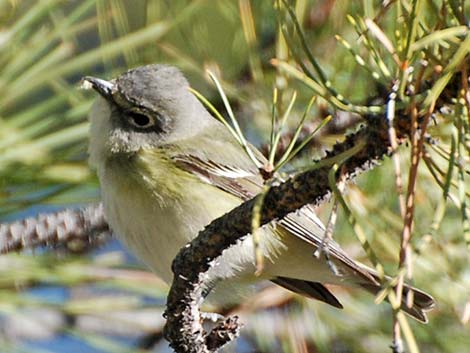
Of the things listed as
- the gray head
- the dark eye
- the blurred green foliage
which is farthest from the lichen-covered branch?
the dark eye

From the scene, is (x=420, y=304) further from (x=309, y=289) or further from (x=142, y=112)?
(x=142, y=112)

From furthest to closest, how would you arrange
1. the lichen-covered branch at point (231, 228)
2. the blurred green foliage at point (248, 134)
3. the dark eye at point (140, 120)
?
1. the dark eye at point (140, 120)
2. the blurred green foliage at point (248, 134)
3. the lichen-covered branch at point (231, 228)

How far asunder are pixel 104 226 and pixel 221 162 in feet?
1.38

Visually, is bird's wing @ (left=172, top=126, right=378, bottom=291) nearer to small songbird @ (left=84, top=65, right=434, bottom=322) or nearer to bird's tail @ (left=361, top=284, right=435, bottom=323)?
small songbird @ (left=84, top=65, right=434, bottom=322)

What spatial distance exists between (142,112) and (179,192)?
37 centimetres

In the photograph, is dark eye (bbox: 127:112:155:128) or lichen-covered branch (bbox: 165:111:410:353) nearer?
lichen-covered branch (bbox: 165:111:410:353)

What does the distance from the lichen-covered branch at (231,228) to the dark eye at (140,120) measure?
911 mm

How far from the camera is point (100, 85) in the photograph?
2352 millimetres

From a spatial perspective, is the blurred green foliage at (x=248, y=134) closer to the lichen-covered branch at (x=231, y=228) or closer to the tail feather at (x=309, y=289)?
the tail feather at (x=309, y=289)

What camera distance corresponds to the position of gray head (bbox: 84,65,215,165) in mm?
2354

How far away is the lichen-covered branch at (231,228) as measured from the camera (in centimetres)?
115

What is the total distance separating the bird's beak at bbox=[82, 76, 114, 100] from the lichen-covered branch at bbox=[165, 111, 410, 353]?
786 mm

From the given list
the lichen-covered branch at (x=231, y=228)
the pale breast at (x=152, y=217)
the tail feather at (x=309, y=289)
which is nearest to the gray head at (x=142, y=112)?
the pale breast at (x=152, y=217)

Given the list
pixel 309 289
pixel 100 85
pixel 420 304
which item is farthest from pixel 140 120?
pixel 420 304
